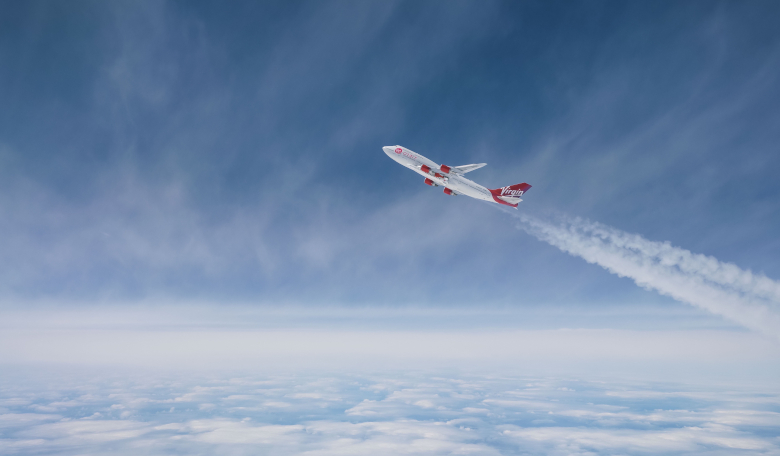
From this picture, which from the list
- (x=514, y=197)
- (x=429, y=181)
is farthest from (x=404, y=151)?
(x=514, y=197)

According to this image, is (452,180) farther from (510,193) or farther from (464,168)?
(510,193)

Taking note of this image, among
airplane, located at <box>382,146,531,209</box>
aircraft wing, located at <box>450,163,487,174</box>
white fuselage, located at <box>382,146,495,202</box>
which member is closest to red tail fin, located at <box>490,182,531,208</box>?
airplane, located at <box>382,146,531,209</box>

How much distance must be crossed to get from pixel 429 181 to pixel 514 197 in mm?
24635

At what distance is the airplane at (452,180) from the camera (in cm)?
9781

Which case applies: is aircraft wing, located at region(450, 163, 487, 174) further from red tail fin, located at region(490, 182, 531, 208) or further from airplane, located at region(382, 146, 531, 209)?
red tail fin, located at region(490, 182, 531, 208)

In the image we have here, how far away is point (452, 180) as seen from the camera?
98.1m

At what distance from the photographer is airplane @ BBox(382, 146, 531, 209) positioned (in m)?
97.8

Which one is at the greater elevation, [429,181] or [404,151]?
[404,151]

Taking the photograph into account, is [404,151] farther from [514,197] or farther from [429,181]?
[514,197]

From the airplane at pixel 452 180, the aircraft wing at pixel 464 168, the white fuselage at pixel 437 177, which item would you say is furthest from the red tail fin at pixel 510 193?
the aircraft wing at pixel 464 168

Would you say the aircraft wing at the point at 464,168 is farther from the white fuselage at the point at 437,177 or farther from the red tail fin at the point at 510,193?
the red tail fin at the point at 510,193

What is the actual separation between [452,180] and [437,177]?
4.16 metres

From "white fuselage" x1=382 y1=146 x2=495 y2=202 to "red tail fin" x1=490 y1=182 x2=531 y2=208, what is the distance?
114 inches

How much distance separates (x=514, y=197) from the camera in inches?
4040
